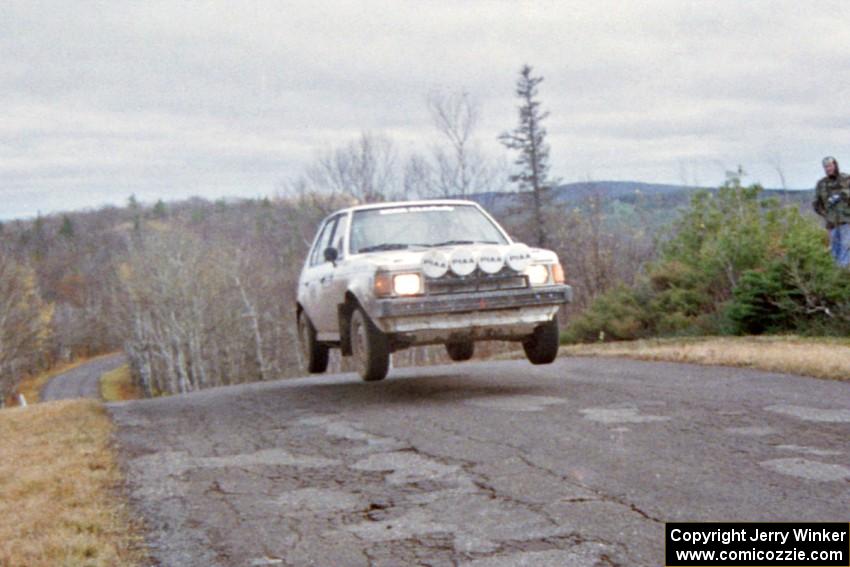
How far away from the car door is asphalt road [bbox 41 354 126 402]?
197ft

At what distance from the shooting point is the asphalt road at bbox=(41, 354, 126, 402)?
7681cm

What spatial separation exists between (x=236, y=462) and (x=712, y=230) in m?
13.9

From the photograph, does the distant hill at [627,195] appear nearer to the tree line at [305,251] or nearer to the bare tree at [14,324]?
the tree line at [305,251]

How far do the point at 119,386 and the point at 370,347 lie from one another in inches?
3164

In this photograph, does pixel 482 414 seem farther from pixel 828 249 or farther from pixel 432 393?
pixel 828 249

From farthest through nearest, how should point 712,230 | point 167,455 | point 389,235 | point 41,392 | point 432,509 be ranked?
point 41,392 < point 712,230 < point 389,235 < point 167,455 < point 432,509

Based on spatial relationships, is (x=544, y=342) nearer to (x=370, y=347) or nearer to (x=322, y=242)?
(x=370, y=347)

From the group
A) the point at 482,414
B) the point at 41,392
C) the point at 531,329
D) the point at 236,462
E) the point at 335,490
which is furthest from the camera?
the point at 41,392

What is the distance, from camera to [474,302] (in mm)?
8188

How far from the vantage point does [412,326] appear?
8.16 metres

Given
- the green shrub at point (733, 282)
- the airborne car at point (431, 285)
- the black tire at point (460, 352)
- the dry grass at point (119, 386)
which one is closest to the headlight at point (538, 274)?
the airborne car at point (431, 285)

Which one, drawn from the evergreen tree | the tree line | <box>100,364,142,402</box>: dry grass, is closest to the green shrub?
the tree line

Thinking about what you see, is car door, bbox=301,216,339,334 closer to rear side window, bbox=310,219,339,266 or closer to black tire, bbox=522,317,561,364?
rear side window, bbox=310,219,339,266

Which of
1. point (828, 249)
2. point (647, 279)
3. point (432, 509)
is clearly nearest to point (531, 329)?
point (432, 509)
